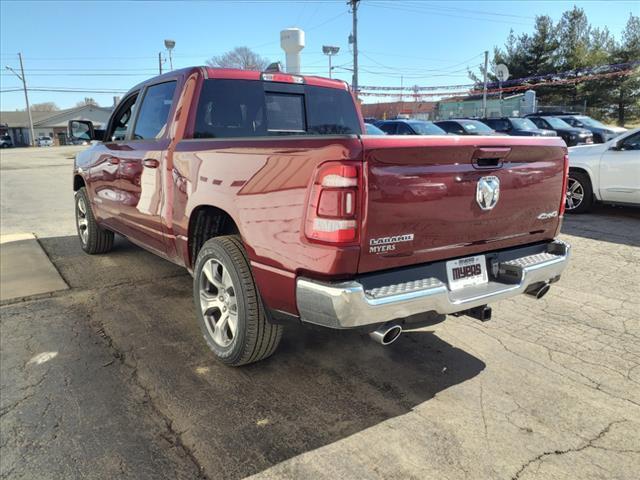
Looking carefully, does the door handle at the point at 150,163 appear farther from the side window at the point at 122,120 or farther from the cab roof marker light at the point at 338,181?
the cab roof marker light at the point at 338,181

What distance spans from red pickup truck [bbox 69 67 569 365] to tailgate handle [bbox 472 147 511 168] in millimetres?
10

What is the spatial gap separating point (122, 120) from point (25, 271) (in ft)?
6.72

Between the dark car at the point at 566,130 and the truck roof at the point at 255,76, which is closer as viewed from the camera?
the truck roof at the point at 255,76

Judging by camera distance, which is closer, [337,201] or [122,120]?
[337,201]

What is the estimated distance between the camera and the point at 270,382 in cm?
316

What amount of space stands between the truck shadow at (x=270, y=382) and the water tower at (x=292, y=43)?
39.6 ft

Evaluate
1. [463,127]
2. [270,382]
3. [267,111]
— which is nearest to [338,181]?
[270,382]

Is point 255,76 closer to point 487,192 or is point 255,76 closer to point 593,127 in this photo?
point 487,192

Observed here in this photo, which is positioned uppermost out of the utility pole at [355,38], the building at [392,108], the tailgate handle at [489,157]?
the utility pole at [355,38]

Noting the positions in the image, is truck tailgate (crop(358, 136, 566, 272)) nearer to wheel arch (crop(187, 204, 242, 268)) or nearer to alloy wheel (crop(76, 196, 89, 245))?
wheel arch (crop(187, 204, 242, 268))

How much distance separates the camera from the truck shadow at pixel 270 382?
8.44 ft

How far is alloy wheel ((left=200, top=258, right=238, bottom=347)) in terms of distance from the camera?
319 centimetres

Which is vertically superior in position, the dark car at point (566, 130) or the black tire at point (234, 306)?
the dark car at point (566, 130)

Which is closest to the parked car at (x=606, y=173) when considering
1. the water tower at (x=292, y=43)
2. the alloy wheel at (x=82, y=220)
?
the alloy wheel at (x=82, y=220)
